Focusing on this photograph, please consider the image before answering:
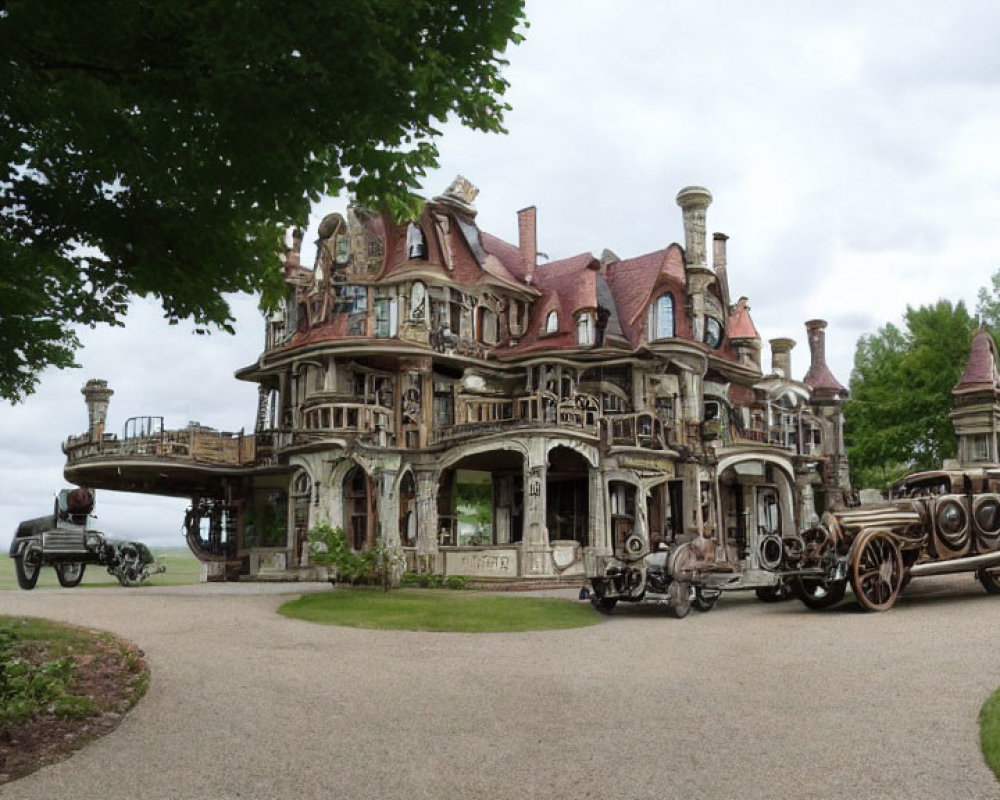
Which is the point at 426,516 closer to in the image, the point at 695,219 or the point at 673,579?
the point at 673,579

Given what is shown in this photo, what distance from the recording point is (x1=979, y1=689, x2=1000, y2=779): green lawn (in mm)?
7375

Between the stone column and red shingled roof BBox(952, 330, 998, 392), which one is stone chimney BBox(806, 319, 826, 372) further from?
the stone column

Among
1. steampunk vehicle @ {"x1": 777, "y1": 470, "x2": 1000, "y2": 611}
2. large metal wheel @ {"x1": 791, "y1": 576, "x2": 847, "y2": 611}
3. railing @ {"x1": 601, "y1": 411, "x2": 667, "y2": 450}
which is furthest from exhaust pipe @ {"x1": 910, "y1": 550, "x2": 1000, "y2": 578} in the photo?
railing @ {"x1": 601, "y1": 411, "x2": 667, "y2": 450}

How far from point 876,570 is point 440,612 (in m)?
8.34

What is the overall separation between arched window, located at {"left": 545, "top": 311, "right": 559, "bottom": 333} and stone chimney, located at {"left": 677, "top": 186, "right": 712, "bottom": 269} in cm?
639

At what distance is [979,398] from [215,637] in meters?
34.0

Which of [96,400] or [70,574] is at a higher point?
[96,400]

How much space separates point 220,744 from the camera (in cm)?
802

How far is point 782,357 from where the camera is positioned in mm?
45750

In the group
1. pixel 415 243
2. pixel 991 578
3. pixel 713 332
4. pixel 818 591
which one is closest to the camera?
pixel 818 591

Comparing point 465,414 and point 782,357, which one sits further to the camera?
point 782,357

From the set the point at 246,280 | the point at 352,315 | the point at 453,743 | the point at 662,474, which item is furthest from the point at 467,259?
the point at 453,743

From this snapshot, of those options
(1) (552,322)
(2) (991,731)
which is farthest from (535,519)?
(2) (991,731)

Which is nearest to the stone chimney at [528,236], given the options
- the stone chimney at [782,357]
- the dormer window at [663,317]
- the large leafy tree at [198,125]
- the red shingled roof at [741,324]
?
the dormer window at [663,317]
